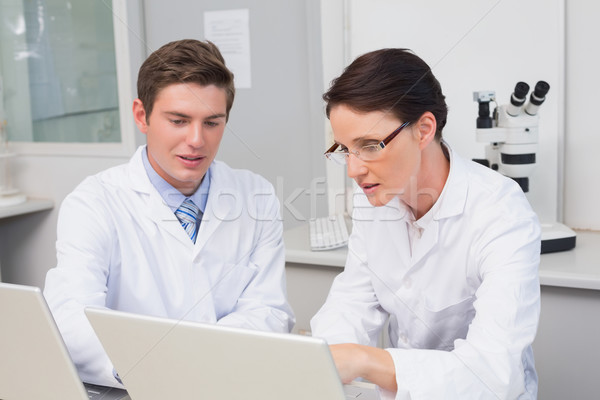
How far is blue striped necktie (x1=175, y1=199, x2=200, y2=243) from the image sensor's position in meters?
1.49

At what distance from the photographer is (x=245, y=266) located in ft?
5.06

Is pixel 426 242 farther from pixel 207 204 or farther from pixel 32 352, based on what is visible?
pixel 32 352

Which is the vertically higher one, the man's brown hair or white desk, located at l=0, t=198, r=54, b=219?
the man's brown hair

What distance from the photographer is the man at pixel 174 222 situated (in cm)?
140

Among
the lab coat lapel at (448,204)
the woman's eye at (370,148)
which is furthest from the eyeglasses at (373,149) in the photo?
the lab coat lapel at (448,204)

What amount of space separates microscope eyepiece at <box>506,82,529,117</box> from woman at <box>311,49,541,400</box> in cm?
60

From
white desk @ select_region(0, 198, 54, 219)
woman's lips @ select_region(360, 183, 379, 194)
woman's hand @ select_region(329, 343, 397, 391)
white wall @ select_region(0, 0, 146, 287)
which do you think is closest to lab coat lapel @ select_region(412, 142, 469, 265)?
woman's lips @ select_region(360, 183, 379, 194)

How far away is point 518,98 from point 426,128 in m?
0.75

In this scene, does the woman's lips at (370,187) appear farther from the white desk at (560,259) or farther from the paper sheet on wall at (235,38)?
the paper sheet on wall at (235,38)

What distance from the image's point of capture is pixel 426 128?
48.2 inches

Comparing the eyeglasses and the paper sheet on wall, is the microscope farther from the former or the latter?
the paper sheet on wall

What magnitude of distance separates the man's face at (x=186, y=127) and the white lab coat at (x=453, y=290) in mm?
358

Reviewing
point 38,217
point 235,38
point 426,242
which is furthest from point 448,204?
point 38,217

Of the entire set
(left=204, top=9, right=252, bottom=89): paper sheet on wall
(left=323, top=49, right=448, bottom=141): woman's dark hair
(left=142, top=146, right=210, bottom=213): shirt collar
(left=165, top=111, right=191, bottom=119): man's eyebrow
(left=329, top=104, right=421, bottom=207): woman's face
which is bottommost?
(left=142, top=146, right=210, bottom=213): shirt collar
